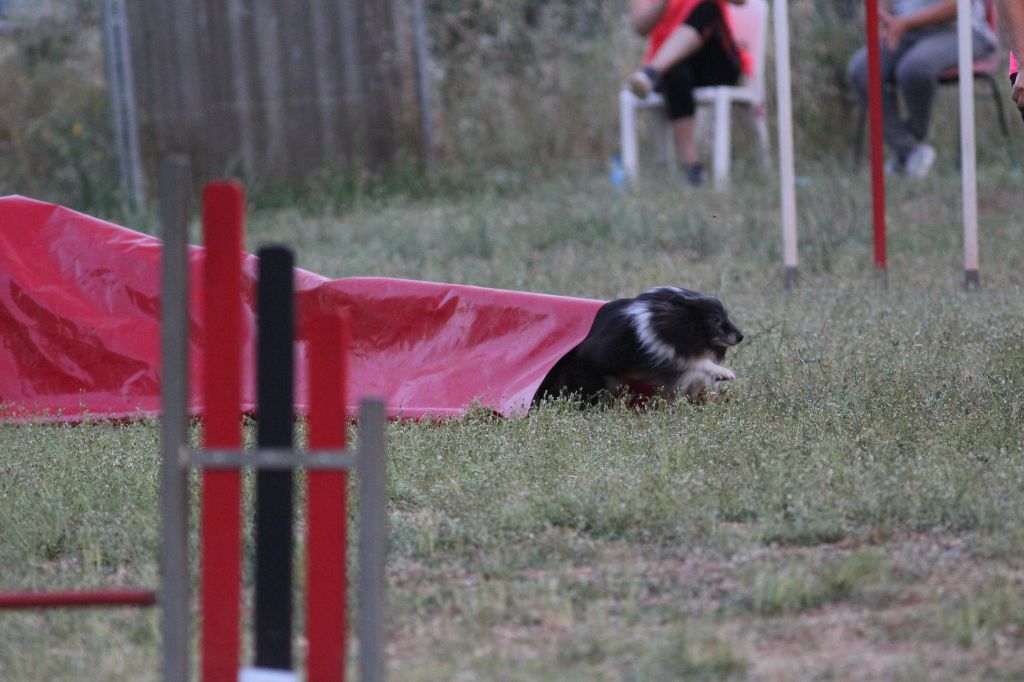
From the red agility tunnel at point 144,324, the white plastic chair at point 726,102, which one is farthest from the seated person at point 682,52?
the red agility tunnel at point 144,324

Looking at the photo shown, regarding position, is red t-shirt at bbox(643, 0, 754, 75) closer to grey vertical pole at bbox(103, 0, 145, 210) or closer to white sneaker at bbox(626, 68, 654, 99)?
white sneaker at bbox(626, 68, 654, 99)

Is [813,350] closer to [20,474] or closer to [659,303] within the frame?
[659,303]

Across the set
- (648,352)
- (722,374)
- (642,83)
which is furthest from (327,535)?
(642,83)

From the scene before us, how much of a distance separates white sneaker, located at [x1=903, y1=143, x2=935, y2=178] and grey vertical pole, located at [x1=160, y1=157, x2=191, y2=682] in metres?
7.81

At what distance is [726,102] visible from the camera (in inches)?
397

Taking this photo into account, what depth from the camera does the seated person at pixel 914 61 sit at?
8.88 m

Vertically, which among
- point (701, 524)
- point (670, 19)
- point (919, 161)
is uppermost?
point (670, 19)

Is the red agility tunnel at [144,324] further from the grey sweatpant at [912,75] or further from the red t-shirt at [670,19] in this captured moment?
the red t-shirt at [670,19]

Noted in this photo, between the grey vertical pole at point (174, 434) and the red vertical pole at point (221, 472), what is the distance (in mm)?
34

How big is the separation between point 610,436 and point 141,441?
1.42m

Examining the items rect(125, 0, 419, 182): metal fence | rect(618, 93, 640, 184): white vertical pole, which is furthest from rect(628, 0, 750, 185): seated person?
rect(125, 0, 419, 182): metal fence

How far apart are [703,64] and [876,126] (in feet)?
11.6

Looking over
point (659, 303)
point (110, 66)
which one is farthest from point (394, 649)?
point (110, 66)

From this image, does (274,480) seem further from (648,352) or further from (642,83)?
(642,83)
